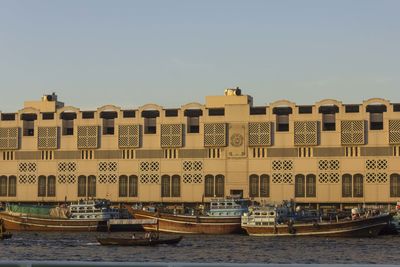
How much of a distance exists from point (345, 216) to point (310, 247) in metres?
53.8

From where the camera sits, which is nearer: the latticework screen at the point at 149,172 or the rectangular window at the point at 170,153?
the latticework screen at the point at 149,172

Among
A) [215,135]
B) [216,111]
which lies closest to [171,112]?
[216,111]

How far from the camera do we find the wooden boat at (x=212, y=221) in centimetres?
13400

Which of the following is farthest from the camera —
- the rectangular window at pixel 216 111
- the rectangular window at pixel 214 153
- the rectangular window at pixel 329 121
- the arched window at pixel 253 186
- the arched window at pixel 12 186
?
the arched window at pixel 12 186

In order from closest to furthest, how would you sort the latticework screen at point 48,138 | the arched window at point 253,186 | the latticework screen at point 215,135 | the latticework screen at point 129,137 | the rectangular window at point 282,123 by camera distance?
1. the arched window at point 253,186
2. the latticework screen at point 215,135
3. the rectangular window at point 282,123
4. the latticework screen at point 129,137
5. the latticework screen at point 48,138

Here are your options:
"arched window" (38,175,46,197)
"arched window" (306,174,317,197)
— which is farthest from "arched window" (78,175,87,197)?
"arched window" (306,174,317,197)

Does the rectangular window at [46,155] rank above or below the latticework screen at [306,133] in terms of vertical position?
below

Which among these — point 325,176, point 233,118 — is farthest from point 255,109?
point 325,176

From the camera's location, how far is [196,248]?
99.1 meters

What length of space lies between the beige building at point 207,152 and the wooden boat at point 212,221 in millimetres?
35382

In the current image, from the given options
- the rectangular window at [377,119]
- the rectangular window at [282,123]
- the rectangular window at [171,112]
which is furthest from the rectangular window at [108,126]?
the rectangular window at [377,119]

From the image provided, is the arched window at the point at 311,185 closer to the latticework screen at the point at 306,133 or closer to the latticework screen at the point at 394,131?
the latticework screen at the point at 306,133

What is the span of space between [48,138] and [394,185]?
76152 millimetres

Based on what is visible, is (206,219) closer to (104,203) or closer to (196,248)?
(104,203)
